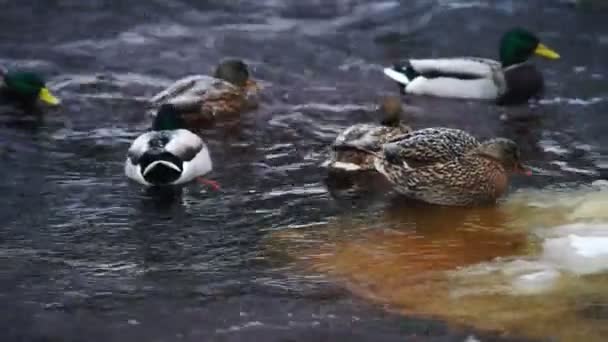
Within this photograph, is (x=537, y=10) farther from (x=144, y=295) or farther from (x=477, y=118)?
(x=144, y=295)

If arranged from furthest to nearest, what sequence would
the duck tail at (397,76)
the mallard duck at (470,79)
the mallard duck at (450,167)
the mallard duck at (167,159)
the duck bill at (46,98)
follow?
the duck tail at (397,76) < the mallard duck at (470,79) < the duck bill at (46,98) < the mallard duck at (167,159) < the mallard duck at (450,167)

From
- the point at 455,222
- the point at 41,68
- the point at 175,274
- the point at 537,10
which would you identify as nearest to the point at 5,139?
the point at 41,68

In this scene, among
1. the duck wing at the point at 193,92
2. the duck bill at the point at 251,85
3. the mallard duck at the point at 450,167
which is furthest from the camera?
the duck bill at the point at 251,85

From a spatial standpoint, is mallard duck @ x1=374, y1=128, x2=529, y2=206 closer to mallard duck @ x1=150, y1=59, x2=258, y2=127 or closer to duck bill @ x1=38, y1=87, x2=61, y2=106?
mallard duck @ x1=150, y1=59, x2=258, y2=127

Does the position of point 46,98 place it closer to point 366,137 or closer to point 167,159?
point 167,159

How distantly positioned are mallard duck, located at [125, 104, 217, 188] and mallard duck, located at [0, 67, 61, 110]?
7.63 feet

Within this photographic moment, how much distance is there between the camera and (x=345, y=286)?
20.7 ft

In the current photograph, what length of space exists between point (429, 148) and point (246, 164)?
1.79 m

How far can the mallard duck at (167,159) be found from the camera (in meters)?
8.18

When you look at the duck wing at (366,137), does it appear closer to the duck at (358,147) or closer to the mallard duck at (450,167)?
the duck at (358,147)

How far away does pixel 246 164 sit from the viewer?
8898 mm

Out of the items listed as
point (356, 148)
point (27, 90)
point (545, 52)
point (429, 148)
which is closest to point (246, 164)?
point (356, 148)

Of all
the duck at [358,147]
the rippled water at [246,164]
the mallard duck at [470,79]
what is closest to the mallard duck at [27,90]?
the rippled water at [246,164]

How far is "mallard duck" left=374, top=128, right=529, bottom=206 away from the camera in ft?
25.0
